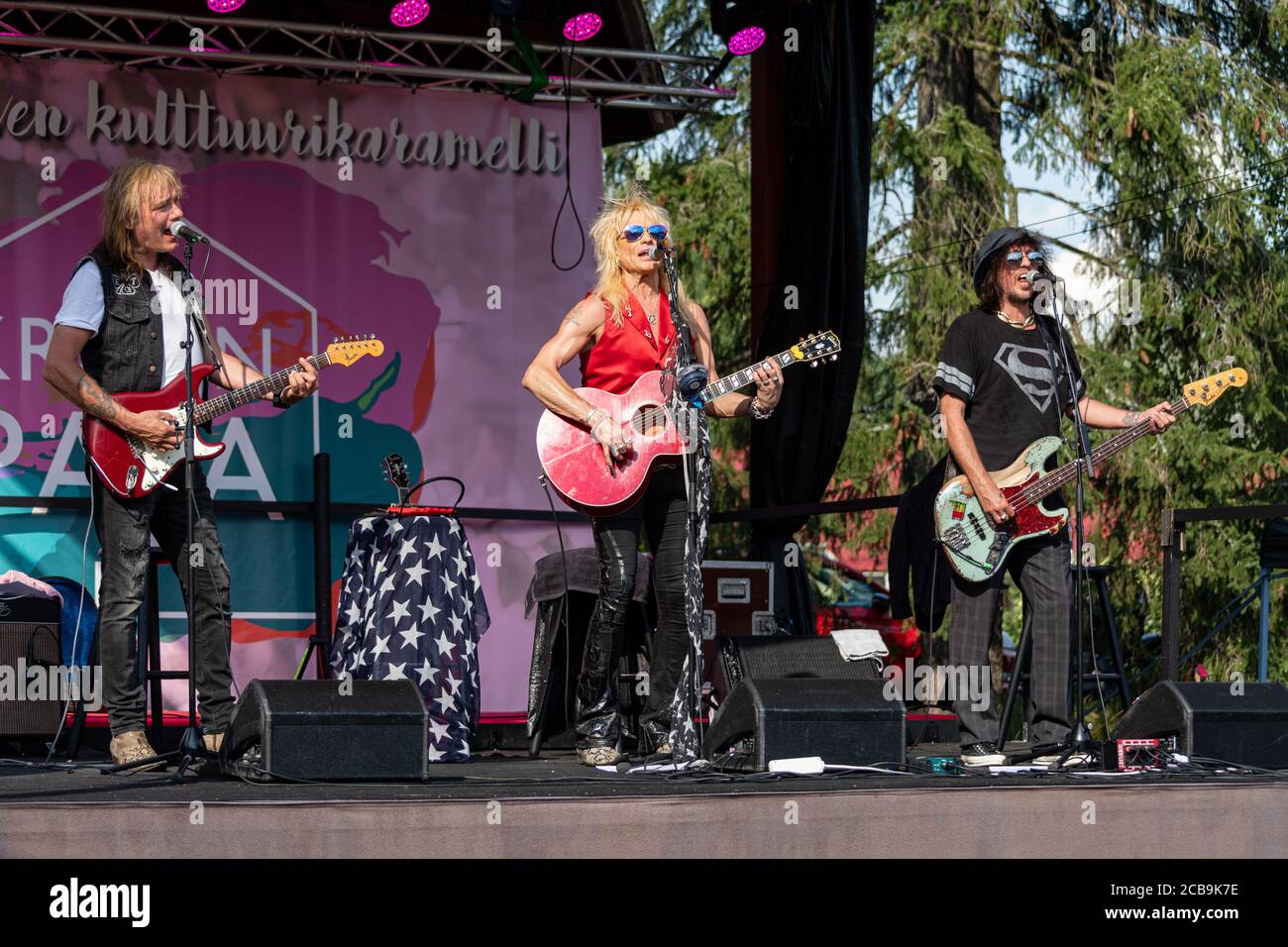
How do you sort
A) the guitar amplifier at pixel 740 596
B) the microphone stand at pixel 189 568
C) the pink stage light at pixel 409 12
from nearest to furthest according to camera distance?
the microphone stand at pixel 189 568, the guitar amplifier at pixel 740 596, the pink stage light at pixel 409 12

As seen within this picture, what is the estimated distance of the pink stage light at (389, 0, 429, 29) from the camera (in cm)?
819

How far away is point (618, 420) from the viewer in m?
5.67

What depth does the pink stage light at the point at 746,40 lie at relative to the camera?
8328mm

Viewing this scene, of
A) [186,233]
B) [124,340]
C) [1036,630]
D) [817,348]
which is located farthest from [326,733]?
[1036,630]

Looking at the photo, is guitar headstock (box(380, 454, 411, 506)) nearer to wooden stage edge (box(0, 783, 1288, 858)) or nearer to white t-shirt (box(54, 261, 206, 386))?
white t-shirt (box(54, 261, 206, 386))

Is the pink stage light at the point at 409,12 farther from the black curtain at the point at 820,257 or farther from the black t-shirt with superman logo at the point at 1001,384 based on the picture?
the black t-shirt with superman logo at the point at 1001,384

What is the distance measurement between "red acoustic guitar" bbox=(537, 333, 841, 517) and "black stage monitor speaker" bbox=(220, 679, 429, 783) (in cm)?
110

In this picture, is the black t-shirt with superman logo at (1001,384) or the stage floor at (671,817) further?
the black t-shirt with superman logo at (1001,384)

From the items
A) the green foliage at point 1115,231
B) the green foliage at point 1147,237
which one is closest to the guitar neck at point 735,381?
the green foliage at point 1115,231

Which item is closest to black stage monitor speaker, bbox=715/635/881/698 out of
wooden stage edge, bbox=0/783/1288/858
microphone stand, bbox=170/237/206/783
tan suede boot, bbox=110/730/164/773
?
wooden stage edge, bbox=0/783/1288/858

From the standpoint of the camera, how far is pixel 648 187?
591 inches

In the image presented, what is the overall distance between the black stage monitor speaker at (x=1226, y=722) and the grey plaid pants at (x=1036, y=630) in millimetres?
513

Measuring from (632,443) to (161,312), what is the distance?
1657 mm
